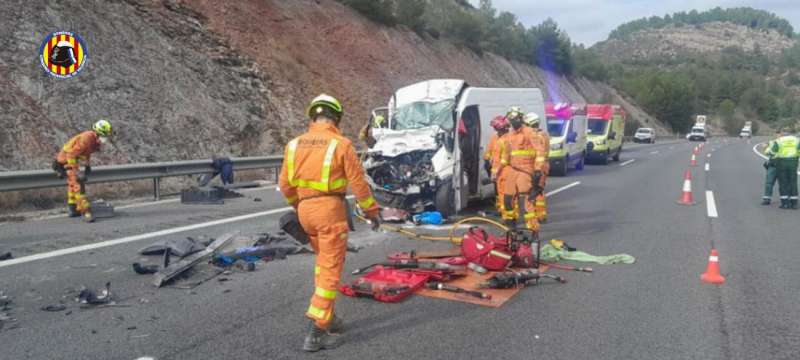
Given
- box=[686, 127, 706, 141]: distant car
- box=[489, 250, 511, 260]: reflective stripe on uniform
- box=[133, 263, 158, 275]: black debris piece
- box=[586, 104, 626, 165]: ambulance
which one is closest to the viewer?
box=[133, 263, 158, 275]: black debris piece

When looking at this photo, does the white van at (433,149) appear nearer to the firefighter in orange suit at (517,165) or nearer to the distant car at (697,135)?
the firefighter in orange suit at (517,165)

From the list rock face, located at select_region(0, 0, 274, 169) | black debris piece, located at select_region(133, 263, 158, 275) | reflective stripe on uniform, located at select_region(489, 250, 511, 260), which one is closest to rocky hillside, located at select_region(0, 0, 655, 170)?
rock face, located at select_region(0, 0, 274, 169)

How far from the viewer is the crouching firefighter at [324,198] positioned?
446 centimetres

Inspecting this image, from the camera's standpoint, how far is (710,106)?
134 meters

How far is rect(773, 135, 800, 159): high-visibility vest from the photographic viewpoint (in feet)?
41.4

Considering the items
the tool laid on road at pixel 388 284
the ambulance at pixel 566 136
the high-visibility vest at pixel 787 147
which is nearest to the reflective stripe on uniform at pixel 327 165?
the tool laid on road at pixel 388 284

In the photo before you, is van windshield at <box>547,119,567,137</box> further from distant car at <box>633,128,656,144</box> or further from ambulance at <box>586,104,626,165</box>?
distant car at <box>633,128,656,144</box>

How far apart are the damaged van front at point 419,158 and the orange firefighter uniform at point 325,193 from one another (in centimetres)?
584

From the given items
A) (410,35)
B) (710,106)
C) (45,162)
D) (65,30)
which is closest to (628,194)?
(45,162)

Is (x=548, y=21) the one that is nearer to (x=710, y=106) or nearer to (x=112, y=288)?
(x=112, y=288)

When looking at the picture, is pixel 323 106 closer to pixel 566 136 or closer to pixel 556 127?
pixel 566 136

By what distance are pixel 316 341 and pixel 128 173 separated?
28.5 ft

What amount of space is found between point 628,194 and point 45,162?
12.7m

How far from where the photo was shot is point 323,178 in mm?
4469
